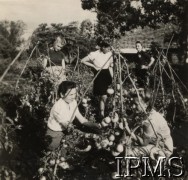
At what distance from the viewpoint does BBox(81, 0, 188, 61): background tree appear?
762 cm

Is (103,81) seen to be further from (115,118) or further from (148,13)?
(148,13)

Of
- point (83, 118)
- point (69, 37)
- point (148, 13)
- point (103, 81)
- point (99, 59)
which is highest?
point (148, 13)

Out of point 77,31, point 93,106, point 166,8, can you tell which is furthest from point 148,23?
point 93,106

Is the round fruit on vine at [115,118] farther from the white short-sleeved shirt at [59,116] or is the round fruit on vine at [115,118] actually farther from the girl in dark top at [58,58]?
the girl in dark top at [58,58]

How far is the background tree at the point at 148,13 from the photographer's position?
300 inches

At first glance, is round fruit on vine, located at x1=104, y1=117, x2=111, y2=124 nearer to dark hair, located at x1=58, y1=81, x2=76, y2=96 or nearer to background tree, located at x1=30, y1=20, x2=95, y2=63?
dark hair, located at x1=58, y1=81, x2=76, y2=96

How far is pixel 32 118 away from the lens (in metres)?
3.07

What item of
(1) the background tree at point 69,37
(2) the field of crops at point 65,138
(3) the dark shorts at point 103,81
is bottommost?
(2) the field of crops at point 65,138

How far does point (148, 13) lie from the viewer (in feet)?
27.9

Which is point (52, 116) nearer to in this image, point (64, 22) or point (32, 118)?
point (32, 118)

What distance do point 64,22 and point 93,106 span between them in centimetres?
101

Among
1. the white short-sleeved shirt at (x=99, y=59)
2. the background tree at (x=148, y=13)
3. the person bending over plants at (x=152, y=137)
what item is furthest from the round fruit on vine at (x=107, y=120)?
the background tree at (x=148, y=13)

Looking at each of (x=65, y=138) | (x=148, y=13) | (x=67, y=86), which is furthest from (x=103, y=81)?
(x=148, y=13)

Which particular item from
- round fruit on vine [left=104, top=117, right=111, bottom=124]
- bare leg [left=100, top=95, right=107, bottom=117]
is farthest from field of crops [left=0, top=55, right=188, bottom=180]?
bare leg [left=100, top=95, right=107, bottom=117]
